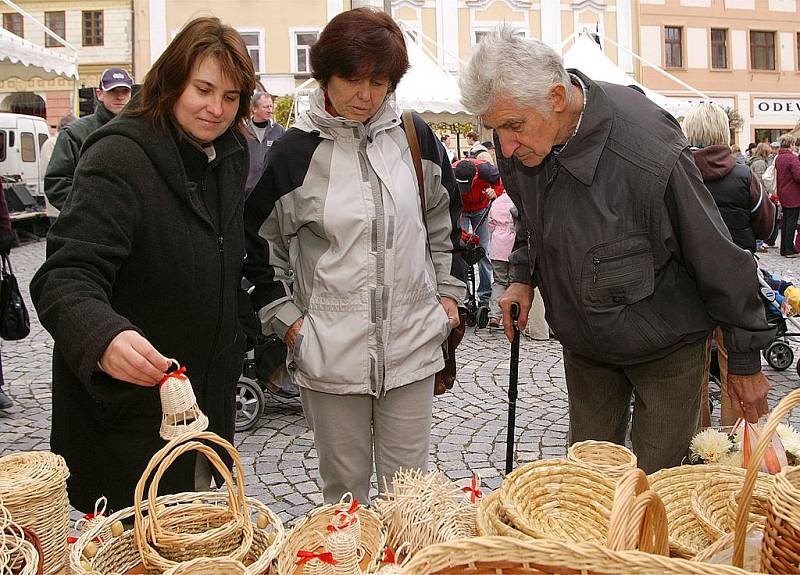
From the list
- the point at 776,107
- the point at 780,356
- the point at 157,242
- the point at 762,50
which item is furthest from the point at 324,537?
the point at 762,50

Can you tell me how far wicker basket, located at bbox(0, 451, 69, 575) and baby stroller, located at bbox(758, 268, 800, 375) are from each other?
4030mm

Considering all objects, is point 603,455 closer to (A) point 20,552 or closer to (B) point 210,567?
(B) point 210,567

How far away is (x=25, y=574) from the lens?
1.50 metres

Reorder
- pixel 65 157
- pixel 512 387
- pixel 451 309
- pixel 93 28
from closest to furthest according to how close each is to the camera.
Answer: pixel 451 309 → pixel 512 387 → pixel 65 157 → pixel 93 28

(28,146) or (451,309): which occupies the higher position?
(28,146)

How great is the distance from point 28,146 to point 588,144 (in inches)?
702

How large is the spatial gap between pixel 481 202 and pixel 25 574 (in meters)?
7.97

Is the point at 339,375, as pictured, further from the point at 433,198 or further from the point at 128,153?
the point at 128,153

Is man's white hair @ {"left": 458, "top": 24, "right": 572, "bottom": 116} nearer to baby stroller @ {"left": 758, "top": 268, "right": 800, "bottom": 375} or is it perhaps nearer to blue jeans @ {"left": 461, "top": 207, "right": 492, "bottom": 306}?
baby stroller @ {"left": 758, "top": 268, "right": 800, "bottom": 375}

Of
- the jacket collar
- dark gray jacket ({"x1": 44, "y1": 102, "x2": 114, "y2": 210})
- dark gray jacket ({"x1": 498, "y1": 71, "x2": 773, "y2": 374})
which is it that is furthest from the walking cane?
dark gray jacket ({"x1": 44, "y1": 102, "x2": 114, "y2": 210})

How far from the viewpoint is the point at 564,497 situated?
72.1 inches

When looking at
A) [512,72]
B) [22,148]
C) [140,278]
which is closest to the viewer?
[140,278]

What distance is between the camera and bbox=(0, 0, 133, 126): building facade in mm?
29188

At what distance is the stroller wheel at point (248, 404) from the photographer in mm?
5137
